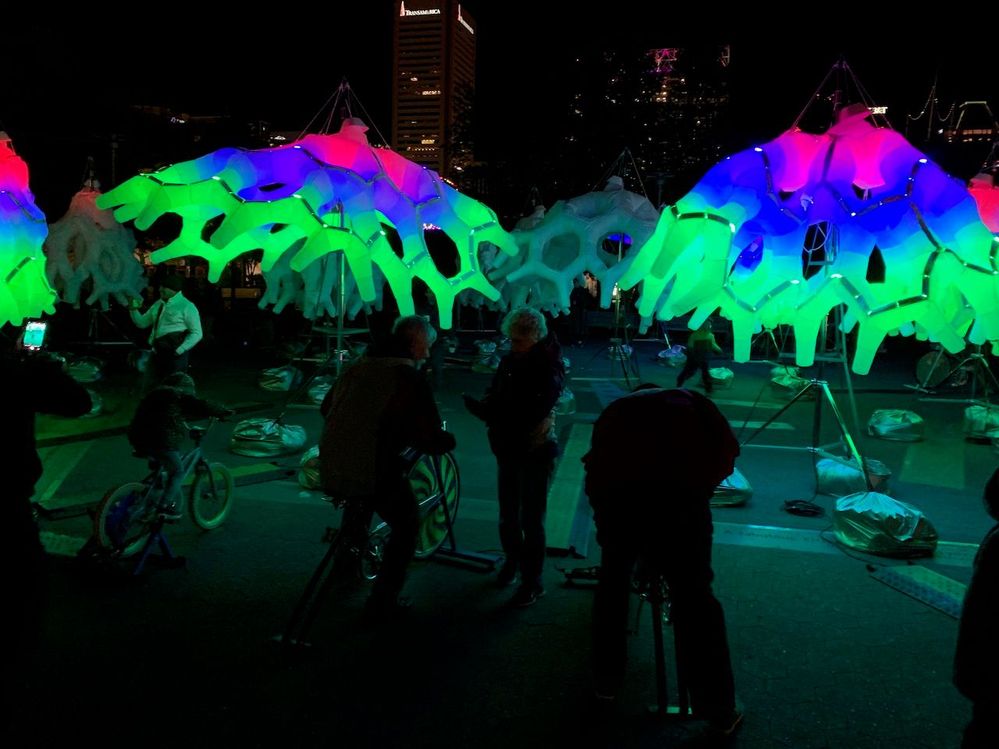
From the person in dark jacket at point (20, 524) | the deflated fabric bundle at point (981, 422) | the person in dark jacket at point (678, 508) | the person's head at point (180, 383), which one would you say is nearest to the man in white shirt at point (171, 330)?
the person's head at point (180, 383)

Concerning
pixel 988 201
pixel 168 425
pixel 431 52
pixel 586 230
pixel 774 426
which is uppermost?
pixel 431 52

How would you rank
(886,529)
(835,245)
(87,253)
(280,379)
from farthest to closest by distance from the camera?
(87,253) < (280,379) < (835,245) < (886,529)

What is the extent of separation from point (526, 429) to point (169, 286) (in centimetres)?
577

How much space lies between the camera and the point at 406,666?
382 centimetres

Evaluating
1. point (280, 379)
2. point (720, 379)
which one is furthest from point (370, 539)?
point (720, 379)

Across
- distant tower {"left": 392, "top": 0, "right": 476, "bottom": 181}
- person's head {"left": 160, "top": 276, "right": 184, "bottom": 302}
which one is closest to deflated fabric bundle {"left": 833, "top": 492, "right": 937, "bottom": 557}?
person's head {"left": 160, "top": 276, "right": 184, "bottom": 302}

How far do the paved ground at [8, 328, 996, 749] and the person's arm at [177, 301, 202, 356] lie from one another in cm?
225

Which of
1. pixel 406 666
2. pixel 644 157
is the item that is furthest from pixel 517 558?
pixel 644 157

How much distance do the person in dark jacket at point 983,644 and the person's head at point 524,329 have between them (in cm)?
279

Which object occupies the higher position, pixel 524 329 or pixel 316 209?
pixel 316 209

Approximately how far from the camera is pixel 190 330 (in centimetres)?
866

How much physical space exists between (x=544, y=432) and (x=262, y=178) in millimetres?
3550

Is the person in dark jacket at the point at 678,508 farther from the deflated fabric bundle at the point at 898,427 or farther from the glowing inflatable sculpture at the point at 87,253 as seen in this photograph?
the glowing inflatable sculpture at the point at 87,253

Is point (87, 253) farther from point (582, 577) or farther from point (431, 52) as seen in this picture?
point (431, 52)
